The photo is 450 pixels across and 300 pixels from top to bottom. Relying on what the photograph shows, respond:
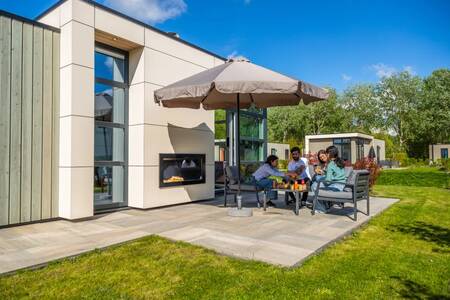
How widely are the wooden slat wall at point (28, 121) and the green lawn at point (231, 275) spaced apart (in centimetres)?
236

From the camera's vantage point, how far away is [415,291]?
2.57m

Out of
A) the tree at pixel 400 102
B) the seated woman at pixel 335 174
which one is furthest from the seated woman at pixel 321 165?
the tree at pixel 400 102

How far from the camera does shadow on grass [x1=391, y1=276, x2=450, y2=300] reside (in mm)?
2477

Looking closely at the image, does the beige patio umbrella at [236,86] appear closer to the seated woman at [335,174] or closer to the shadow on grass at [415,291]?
the seated woman at [335,174]

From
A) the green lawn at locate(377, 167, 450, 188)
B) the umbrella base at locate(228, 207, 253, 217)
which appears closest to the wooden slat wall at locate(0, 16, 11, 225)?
the umbrella base at locate(228, 207, 253, 217)

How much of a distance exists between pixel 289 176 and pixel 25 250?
14.7 ft

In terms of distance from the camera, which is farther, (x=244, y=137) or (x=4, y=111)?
(x=244, y=137)

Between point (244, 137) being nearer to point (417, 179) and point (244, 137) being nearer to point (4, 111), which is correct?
point (4, 111)

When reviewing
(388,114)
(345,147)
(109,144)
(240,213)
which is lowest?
(240,213)

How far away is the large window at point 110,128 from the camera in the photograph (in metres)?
5.92

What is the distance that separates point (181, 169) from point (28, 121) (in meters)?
3.15

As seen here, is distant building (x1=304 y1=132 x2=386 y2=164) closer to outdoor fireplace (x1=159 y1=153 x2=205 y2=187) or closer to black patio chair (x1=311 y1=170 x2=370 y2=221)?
outdoor fireplace (x1=159 y1=153 x2=205 y2=187)

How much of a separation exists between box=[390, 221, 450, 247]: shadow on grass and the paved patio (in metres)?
0.63

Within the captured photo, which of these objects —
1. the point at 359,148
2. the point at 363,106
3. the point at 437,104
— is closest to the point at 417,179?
the point at 359,148
